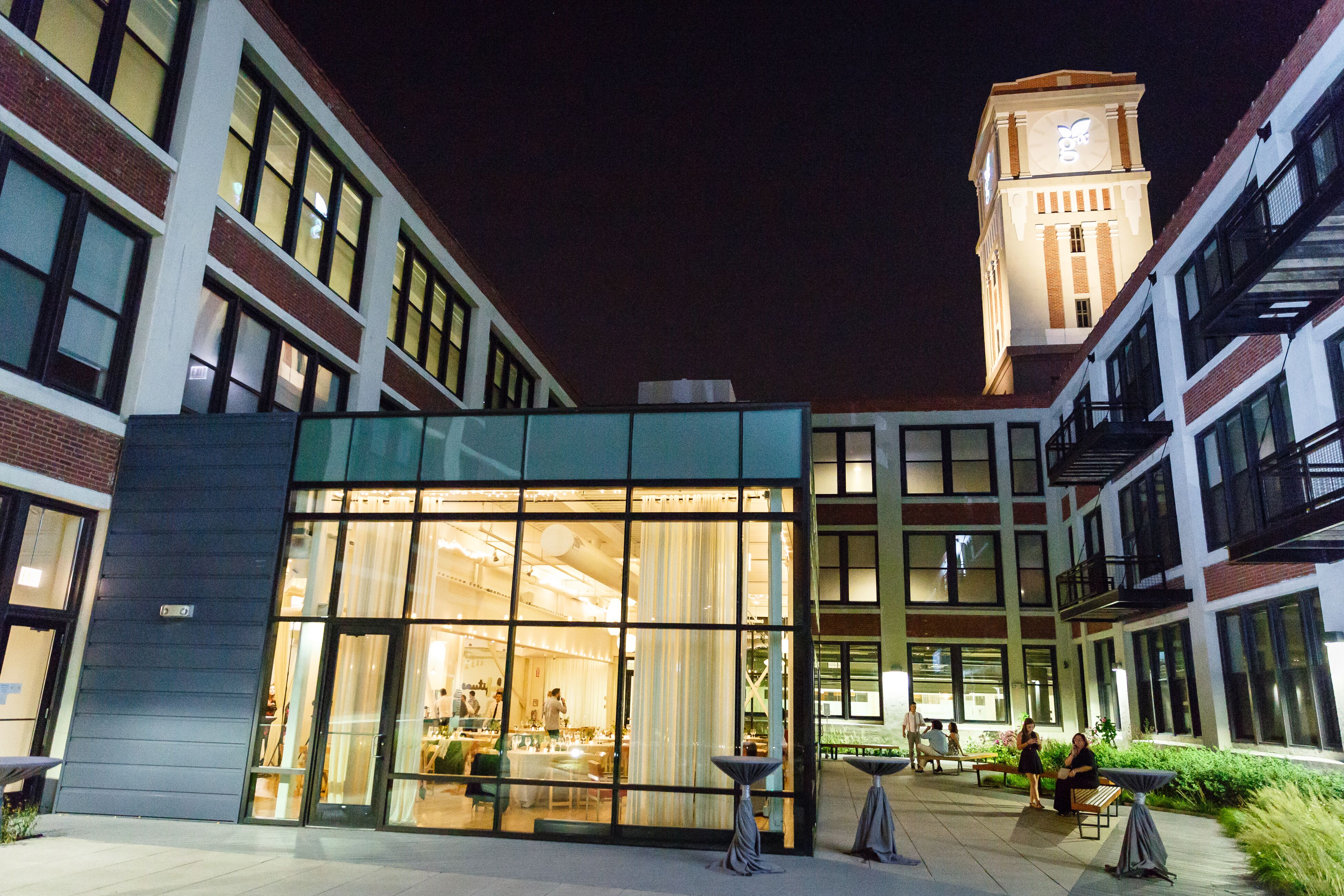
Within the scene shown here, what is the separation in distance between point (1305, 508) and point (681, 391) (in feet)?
25.2

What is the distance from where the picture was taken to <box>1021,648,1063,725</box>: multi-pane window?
25.0 metres

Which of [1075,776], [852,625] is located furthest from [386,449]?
[852,625]

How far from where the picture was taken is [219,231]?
1312 centimetres

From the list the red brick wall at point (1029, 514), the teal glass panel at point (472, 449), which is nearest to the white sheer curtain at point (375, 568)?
the teal glass panel at point (472, 449)

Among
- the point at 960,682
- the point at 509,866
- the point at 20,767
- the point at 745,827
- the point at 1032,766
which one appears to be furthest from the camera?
the point at 960,682

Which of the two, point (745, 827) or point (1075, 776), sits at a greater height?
point (1075, 776)

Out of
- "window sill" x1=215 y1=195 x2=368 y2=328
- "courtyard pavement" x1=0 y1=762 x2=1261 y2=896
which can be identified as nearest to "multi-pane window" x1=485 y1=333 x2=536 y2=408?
"window sill" x1=215 y1=195 x2=368 y2=328

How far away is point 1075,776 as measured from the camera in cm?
1304

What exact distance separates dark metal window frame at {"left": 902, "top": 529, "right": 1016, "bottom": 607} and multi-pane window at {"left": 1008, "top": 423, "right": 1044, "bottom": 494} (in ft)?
5.31

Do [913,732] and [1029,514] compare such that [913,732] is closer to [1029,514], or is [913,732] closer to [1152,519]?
[1152,519]

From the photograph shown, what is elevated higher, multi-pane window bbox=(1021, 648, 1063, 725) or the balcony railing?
the balcony railing

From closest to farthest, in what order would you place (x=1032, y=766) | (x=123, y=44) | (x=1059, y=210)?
1. (x=123, y=44)
2. (x=1032, y=766)
3. (x=1059, y=210)

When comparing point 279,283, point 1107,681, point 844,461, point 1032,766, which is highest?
point 844,461

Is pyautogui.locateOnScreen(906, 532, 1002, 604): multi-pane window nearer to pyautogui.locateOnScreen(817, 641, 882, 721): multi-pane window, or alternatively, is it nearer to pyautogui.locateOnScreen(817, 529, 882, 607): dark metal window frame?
pyautogui.locateOnScreen(817, 529, 882, 607): dark metal window frame
